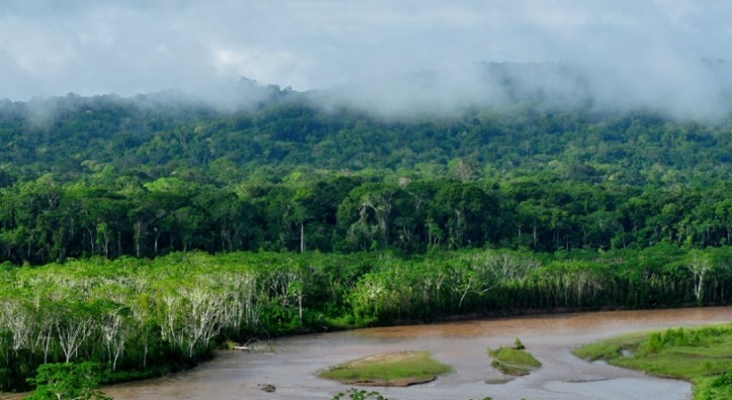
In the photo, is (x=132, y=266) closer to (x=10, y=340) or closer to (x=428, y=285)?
(x=428, y=285)

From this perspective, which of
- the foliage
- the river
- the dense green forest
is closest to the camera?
the foliage

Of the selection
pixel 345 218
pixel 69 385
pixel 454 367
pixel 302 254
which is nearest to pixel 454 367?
pixel 454 367

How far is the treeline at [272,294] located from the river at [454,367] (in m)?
1.89

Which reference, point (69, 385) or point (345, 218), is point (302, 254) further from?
point (69, 385)

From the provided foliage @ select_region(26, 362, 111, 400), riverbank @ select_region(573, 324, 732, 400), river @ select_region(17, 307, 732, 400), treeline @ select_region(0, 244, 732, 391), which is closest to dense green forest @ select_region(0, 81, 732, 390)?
treeline @ select_region(0, 244, 732, 391)

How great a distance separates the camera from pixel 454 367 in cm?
5916

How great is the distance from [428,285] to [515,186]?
47.9m

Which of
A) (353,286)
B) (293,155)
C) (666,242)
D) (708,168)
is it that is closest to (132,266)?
(353,286)

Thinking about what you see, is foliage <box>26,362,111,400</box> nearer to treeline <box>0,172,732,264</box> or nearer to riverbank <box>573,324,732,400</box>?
riverbank <box>573,324,732,400</box>

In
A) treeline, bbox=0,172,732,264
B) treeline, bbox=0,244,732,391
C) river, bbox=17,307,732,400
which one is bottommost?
river, bbox=17,307,732,400

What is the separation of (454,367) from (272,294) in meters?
20.2

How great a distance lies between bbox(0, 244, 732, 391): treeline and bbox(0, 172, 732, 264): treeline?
9284 millimetres

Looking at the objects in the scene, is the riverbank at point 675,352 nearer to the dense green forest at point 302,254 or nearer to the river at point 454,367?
the river at point 454,367

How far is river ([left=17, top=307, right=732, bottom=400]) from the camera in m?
50.9
